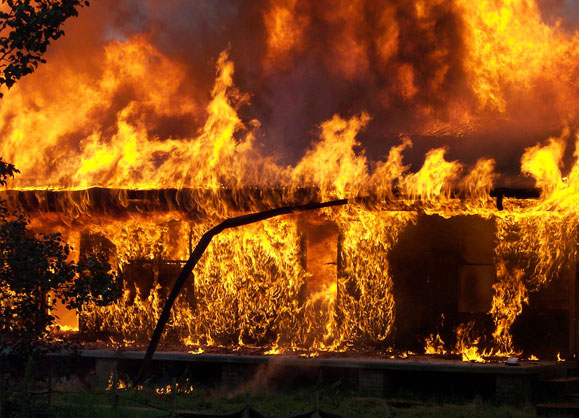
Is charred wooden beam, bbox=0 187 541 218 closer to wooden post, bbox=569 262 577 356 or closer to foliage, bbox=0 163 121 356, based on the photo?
wooden post, bbox=569 262 577 356

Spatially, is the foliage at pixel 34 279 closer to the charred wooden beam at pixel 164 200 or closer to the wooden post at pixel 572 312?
the charred wooden beam at pixel 164 200

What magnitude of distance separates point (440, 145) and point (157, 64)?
783 centimetres

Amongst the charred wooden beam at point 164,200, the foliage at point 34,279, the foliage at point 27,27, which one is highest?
the foliage at point 27,27

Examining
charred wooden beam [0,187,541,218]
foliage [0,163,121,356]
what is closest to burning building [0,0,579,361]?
charred wooden beam [0,187,541,218]

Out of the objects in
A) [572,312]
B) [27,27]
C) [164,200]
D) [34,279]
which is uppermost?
[27,27]

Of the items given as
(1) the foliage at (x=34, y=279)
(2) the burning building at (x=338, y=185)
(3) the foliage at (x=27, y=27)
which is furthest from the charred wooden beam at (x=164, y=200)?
(3) the foliage at (x=27, y=27)

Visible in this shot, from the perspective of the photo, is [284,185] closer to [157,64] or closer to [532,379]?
[532,379]

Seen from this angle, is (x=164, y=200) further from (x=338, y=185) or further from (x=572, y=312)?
(x=572, y=312)

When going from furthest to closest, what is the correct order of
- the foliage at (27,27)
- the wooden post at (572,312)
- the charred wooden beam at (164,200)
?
the charred wooden beam at (164,200)
the wooden post at (572,312)
the foliage at (27,27)

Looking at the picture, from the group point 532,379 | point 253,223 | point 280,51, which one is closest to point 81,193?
point 253,223

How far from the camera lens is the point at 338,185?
16031 millimetres

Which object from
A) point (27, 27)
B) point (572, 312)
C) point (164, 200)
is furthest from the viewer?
point (164, 200)

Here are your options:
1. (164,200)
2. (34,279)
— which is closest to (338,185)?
(164,200)

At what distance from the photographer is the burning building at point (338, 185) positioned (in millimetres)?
15852
